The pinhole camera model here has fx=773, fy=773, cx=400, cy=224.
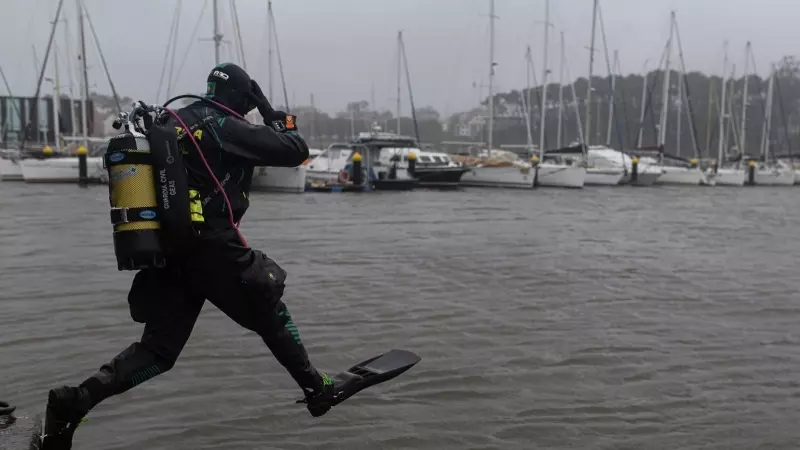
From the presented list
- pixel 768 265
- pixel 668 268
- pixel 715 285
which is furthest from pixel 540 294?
pixel 768 265

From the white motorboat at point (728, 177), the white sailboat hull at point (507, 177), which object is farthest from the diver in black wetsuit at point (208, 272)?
the white motorboat at point (728, 177)

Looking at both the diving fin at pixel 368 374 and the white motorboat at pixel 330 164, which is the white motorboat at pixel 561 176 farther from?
the diving fin at pixel 368 374

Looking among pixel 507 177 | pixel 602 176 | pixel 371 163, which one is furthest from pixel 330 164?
pixel 602 176

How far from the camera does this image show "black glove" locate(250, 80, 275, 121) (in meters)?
3.53

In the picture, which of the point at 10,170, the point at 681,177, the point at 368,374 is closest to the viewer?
the point at 368,374

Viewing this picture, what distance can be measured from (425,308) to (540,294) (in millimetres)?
1589

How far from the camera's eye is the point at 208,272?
3.30m

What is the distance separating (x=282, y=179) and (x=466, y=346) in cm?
2420

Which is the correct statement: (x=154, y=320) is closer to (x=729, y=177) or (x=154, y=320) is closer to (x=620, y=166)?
(x=620, y=166)

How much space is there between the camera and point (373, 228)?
16.6m

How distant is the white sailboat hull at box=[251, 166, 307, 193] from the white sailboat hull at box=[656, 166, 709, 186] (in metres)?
24.8

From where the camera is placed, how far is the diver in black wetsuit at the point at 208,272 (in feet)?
10.7

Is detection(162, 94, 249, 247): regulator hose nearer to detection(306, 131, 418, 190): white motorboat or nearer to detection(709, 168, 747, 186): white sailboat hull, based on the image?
detection(306, 131, 418, 190): white motorboat

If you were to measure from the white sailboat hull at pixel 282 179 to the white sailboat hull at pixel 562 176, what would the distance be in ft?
47.3
